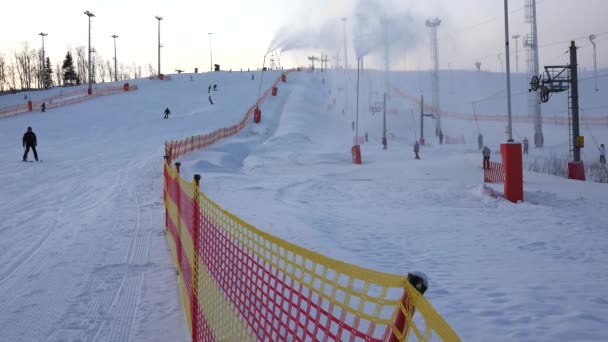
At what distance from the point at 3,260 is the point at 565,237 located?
9735 mm

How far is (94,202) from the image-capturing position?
13742 mm

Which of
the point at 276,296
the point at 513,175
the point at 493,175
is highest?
the point at 513,175

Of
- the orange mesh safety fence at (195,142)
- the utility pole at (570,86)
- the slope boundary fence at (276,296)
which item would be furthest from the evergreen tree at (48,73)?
the slope boundary fence at (276,296)

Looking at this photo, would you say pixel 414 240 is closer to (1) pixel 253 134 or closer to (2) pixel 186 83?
(1) pixel 253 134

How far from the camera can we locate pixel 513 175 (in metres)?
14.8

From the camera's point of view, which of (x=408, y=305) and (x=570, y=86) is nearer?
(x=408, y=305)

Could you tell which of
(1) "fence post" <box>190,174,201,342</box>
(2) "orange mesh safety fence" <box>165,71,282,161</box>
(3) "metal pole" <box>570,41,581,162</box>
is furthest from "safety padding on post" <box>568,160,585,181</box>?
(1) "fence post" <box>190,174,201,342</box>

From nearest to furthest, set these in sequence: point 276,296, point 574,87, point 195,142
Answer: point 276,296 < point 574,87 < point 195,142

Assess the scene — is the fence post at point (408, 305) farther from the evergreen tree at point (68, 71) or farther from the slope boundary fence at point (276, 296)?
the evergreen tree at point (68, 71)

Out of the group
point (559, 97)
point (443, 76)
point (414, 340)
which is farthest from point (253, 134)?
point (443, 76)

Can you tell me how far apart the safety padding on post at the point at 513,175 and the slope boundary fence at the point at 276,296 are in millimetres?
9941

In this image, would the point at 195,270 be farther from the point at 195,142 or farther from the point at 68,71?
the point at 68,71

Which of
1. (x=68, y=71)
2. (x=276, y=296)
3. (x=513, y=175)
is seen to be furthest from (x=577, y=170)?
(x=68, y=71)

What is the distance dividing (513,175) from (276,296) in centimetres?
1234
